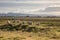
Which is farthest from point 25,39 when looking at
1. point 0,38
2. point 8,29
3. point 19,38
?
point 8,29

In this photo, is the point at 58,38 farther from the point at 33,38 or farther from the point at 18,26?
the point at 18,26

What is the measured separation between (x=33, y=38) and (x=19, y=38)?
8.93ft

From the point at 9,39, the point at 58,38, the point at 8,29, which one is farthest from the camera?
the point at 8,29

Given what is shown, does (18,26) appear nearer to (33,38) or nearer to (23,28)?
(23,28)

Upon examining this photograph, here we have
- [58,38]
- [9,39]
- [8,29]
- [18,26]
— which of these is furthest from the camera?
[18,26]

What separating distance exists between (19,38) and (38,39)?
11.2ft

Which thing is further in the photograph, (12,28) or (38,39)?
(12,28)

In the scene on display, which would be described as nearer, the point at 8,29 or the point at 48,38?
the point at 48,38

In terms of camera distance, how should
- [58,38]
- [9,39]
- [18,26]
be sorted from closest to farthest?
[9,39]
[58,38]
[18,26]

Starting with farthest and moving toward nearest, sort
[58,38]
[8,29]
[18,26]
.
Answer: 1. [18,26]
2. [8,29]
3. [58,38]

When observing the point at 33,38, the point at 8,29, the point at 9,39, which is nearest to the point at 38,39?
the point at 33,38

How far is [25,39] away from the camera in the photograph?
51.1 metres

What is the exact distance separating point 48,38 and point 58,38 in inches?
76.7

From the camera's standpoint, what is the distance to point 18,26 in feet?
232
